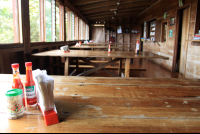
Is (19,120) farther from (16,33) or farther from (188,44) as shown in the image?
(188,44)

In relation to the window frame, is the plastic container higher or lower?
lower

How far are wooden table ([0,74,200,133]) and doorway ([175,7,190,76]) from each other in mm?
4663

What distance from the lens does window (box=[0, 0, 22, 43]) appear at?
89.8 inches

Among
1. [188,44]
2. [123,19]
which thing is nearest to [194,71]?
[188,44]

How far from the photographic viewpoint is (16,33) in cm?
262

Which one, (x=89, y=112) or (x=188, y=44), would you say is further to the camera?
(x=188, y=44)

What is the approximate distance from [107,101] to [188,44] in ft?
15.5

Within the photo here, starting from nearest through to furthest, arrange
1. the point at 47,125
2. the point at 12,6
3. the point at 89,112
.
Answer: the point at 47,125, the point at 89,112, the point at 12,6

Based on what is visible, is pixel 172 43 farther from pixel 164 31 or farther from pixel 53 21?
pixel 53 21

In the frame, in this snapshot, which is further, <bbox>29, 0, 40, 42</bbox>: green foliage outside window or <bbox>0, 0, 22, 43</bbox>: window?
<bbox>29, 0, 40, 42</bbox>: green foliage outside window

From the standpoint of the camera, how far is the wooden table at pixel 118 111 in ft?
1.95

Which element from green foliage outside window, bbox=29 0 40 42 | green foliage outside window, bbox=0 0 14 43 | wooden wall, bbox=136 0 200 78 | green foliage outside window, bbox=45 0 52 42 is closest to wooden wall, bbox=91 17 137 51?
wooden wall, bbox=136 0 200 78

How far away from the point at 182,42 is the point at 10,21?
5150 millimetres

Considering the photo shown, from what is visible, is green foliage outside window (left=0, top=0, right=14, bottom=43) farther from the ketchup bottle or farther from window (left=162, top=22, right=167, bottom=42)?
window (left=162, top=22, right=167, bottom=42)
